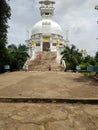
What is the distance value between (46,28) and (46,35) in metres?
2.93

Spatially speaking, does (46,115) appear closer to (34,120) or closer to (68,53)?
(34,120)

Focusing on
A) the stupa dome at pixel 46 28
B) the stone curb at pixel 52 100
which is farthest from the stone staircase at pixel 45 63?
the stone curb at pixel 52 100

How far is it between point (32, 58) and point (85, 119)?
126ft

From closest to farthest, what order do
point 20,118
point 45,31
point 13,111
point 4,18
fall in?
point 20,118 < point 13,111 < point 4,18 < point 45,31

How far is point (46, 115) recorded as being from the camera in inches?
201

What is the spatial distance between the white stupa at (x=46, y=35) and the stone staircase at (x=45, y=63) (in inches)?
77.6

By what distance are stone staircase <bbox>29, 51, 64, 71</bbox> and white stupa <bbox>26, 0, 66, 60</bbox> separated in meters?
1.97

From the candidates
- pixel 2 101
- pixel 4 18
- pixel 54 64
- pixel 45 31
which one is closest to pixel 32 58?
pixel 54 64

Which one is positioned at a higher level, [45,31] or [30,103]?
[45,31]

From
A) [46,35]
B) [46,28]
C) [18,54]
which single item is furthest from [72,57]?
[46,28]

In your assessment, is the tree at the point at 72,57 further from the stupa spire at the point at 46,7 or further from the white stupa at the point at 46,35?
the stupa spire at the point at 46,7

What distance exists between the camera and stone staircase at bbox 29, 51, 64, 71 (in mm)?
35700

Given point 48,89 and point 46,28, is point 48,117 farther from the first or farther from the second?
point 46,28

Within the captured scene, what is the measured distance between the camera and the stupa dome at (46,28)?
52722 mm
